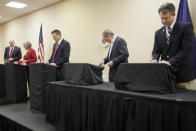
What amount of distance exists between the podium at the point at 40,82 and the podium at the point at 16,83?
2.82 feet

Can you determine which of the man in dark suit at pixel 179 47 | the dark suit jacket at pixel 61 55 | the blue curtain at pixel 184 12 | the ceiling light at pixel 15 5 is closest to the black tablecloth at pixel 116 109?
the man in dark suit at pixel 179 47

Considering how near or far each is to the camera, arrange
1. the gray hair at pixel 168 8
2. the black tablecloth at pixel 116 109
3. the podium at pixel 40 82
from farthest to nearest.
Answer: the podium at pixel 40 82
the gray hair at pixel 168 8
the black tablecloth at pixel 116 109

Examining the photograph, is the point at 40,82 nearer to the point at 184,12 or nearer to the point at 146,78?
the point at 146,78

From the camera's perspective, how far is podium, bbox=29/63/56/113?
2.79 meters

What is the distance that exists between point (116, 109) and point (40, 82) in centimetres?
166

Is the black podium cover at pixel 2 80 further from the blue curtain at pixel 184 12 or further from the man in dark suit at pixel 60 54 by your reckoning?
the blue curtain at pixel 184 12

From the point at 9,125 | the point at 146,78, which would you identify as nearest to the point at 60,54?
the point at 9,125

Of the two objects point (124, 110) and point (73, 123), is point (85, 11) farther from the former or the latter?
point (124, 110)

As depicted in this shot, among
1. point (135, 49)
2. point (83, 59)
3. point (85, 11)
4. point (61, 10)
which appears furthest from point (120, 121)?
point (61, 10)

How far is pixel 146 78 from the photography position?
145 cm

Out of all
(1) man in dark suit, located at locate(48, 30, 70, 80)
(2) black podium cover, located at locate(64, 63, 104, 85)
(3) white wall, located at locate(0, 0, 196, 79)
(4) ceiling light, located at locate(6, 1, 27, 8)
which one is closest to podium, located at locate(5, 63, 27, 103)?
(1) man in dark suit, located at locate(48, 30, 70, 80)

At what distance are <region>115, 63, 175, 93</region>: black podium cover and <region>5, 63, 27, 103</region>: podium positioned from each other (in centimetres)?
275

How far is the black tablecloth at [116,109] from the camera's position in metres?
1.18

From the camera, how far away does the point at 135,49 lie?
3369 mm
